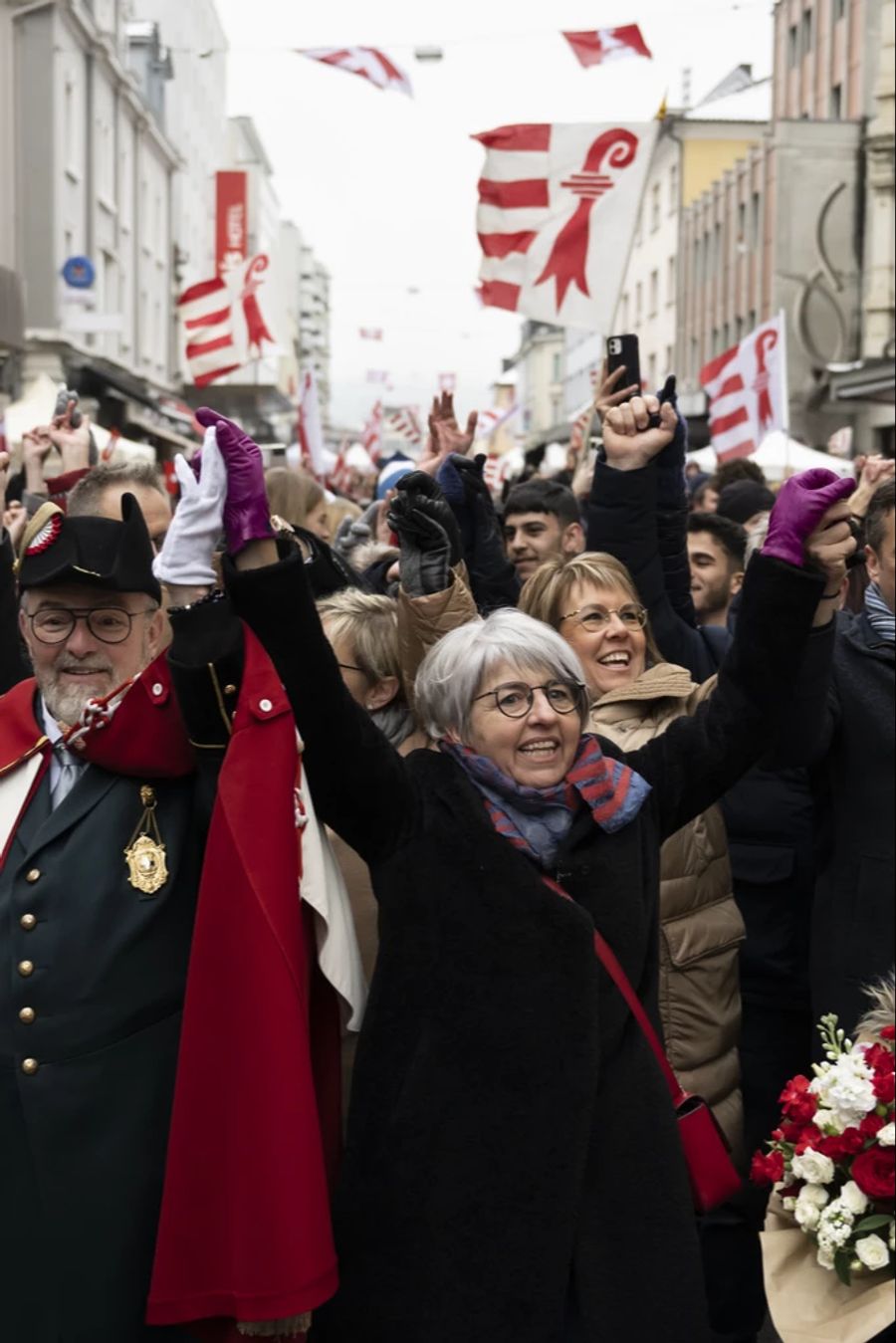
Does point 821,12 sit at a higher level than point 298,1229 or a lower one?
higher

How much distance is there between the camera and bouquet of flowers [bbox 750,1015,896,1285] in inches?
94.4

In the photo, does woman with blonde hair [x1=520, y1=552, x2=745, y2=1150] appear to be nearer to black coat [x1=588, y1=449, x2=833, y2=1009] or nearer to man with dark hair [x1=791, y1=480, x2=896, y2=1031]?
man with dark hair [x1=791, y1=480, x2=896, y2=1031]

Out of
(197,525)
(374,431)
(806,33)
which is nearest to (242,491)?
(197,525)

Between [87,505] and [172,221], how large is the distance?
43381mm

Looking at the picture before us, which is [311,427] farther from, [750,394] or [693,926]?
[693,926]

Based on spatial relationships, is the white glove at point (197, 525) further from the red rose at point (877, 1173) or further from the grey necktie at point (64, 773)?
the red rose at point (877, 1173)

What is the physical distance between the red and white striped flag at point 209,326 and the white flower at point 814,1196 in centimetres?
1623

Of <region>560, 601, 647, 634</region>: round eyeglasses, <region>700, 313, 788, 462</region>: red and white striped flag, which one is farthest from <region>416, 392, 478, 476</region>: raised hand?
<region>700, 313, 788, 462</region>: red and white striped flag

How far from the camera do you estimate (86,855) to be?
3049 mm

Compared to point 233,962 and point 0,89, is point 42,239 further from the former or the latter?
point 233,962

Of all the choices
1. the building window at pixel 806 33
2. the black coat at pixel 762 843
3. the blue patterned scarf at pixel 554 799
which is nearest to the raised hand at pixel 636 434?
the black coat at pixel 762 843

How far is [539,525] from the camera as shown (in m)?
6.65

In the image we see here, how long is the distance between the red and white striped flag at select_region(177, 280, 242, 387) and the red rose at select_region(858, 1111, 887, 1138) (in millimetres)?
16225

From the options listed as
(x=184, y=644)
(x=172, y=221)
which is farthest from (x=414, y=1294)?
(x=172, y=221)
